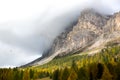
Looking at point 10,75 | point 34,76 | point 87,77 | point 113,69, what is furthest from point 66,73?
point 34,76

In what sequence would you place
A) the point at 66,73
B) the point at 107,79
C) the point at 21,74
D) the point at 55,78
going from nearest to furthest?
1. the point at 107,79
2. the point at 66,73
3. the point at 55,78
4. the point at 21,74

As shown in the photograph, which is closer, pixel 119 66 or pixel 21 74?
pixel 119 66

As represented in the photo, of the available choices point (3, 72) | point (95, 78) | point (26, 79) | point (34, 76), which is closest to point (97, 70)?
point (95, 78)

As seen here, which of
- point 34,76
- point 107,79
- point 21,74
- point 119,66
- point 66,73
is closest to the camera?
point 107,79

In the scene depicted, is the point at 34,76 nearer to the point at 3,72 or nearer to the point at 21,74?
the point at 21,74

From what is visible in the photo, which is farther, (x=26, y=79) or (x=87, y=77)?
(x=26, y=79)

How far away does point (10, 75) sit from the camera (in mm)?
145375

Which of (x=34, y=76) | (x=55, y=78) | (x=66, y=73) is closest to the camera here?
(x=66, y=73)

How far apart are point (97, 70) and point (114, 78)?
14611mm

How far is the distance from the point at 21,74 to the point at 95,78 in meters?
62.7

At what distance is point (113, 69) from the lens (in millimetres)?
104000

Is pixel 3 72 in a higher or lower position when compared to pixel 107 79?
higher

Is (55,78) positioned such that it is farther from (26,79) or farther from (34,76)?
(34,76)

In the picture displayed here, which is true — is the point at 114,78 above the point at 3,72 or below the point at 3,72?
below
